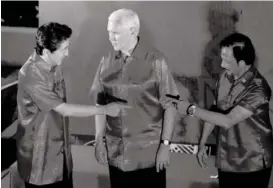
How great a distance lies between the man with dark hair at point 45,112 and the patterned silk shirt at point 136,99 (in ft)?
0.15

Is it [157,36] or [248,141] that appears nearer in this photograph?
[248,141]

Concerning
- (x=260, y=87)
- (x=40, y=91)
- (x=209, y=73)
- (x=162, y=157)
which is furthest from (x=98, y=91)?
(x=260, y=87)

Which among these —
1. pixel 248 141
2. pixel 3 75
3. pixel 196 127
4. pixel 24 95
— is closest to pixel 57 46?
pixel 24 95

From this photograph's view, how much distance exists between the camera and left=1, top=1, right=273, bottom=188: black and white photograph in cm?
111

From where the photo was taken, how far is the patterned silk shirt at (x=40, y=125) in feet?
3.63

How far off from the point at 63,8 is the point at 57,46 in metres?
0.22

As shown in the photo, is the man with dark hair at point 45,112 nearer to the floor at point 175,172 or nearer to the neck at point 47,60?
the neck at point 47,60

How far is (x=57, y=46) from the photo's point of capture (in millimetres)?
1126

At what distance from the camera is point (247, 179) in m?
1.17

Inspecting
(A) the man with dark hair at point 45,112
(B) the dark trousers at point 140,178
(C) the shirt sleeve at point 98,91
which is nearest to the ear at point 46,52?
(A) the man with dark hair at point 45,112

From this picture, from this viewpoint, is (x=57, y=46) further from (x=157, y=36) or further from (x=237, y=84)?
(x=237, y=84)

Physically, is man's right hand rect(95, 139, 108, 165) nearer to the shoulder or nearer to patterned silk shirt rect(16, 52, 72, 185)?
patterned silk shirt rect(16, 52, 72, 185)

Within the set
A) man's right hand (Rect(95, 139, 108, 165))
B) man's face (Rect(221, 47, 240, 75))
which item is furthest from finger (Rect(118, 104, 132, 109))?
man's face (Rect(221, 47, 240, 75))

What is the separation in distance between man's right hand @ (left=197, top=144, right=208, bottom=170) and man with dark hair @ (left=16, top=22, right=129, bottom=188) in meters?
0.34
